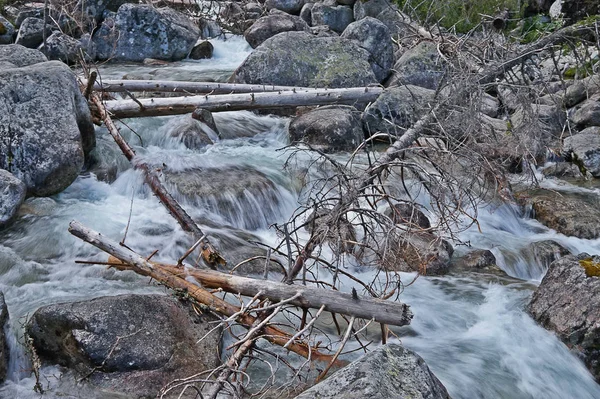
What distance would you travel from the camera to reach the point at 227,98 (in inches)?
376

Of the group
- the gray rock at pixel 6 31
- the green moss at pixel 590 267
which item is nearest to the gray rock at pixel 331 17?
the gray rock at pixel 6 31

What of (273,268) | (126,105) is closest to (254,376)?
(273,268)

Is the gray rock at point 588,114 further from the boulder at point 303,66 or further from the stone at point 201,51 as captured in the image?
the stone at point 201,51

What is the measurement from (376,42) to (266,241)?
287 inches

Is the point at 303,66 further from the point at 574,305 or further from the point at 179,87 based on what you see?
the point at 574,305

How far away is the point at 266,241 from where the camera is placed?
7262 millimetres

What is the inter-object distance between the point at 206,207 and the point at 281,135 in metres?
3.08

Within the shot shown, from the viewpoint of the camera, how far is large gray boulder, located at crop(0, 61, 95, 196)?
23.3 feet

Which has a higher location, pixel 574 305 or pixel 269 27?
pixel 574 305

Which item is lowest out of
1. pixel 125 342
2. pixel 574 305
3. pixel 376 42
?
pixel 125 342

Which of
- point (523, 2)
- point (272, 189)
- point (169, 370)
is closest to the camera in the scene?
point (169, 370)

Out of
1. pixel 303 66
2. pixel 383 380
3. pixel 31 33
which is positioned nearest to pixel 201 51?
pixel 31 33

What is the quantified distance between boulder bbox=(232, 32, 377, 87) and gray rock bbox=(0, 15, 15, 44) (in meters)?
5.97

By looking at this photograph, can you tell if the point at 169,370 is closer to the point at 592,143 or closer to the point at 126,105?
the point at 126,105
